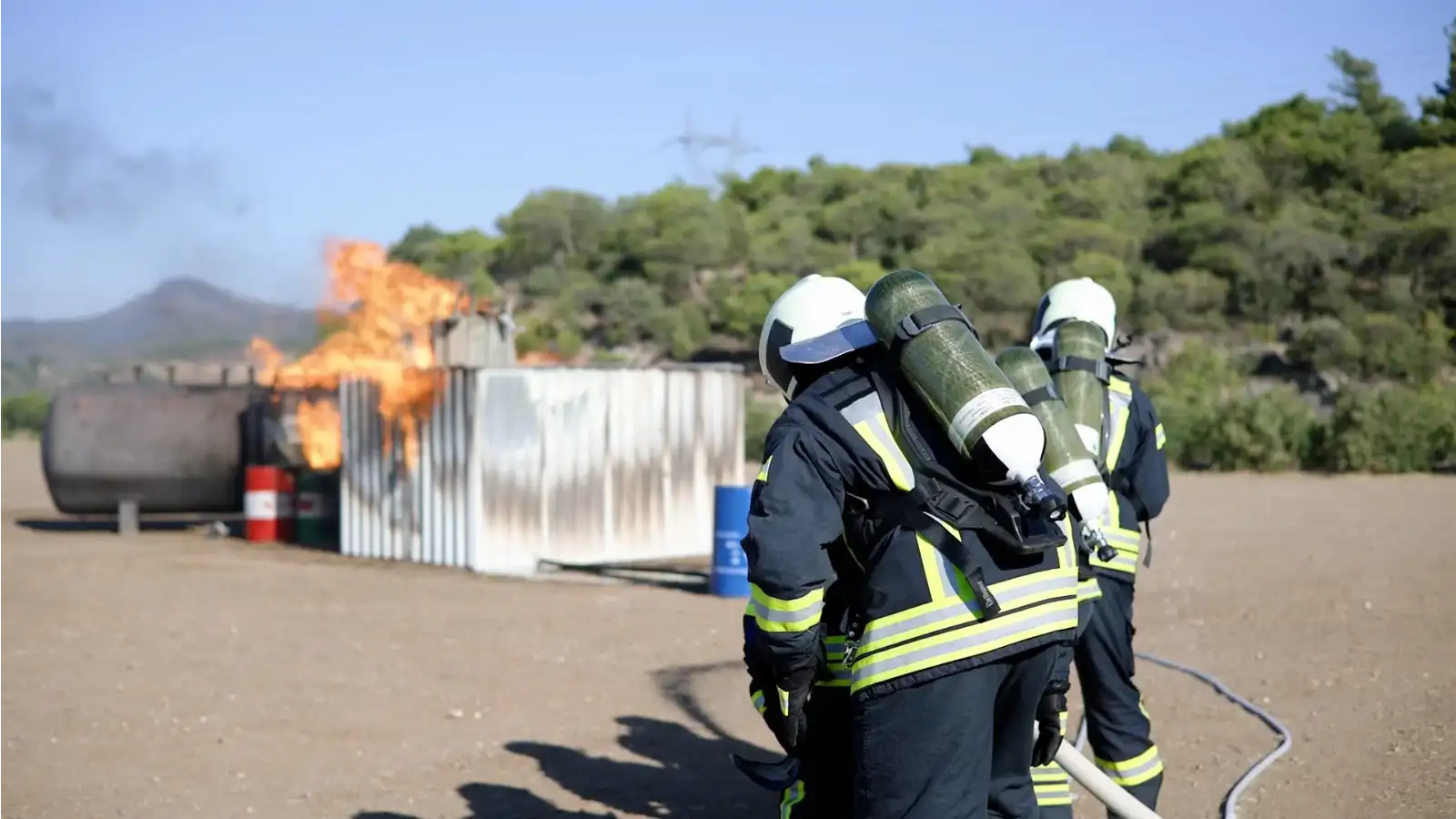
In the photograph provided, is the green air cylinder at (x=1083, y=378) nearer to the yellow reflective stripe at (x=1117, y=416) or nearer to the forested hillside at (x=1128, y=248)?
the yellow reflective stripe at (x=1117, y=416)

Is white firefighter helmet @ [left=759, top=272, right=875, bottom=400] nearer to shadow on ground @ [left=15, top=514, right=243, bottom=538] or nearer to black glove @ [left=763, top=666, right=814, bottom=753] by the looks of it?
black glove @ [left=763, top=666, right=814, bottom=753]

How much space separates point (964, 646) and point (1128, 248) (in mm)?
60462

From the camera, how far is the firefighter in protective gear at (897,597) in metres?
3.84

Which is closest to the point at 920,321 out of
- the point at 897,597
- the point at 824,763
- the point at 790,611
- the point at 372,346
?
the point at 897,597

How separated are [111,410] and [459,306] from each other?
4456mm

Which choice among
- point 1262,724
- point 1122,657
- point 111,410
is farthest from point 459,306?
point 1122,657

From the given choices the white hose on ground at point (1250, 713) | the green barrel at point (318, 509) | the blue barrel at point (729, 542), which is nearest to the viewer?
the white hose on ground at point (1250, 713)

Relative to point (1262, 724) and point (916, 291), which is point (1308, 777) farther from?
point (916, 291)

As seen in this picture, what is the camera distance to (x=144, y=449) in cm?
1789

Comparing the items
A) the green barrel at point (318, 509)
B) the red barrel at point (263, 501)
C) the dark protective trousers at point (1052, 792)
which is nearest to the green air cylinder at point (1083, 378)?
the dark protective trousers at point (1052, 792)

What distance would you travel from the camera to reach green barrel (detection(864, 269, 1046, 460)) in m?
3.89

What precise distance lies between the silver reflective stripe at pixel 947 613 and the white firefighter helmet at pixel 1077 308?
228 cm

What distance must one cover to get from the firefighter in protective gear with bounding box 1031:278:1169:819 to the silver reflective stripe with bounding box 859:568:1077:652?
1918 mm

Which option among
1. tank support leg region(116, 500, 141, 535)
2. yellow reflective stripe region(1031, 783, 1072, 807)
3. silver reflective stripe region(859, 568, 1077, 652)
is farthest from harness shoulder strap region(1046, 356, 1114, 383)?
tank support leg region(116, 500, 141, 535)
